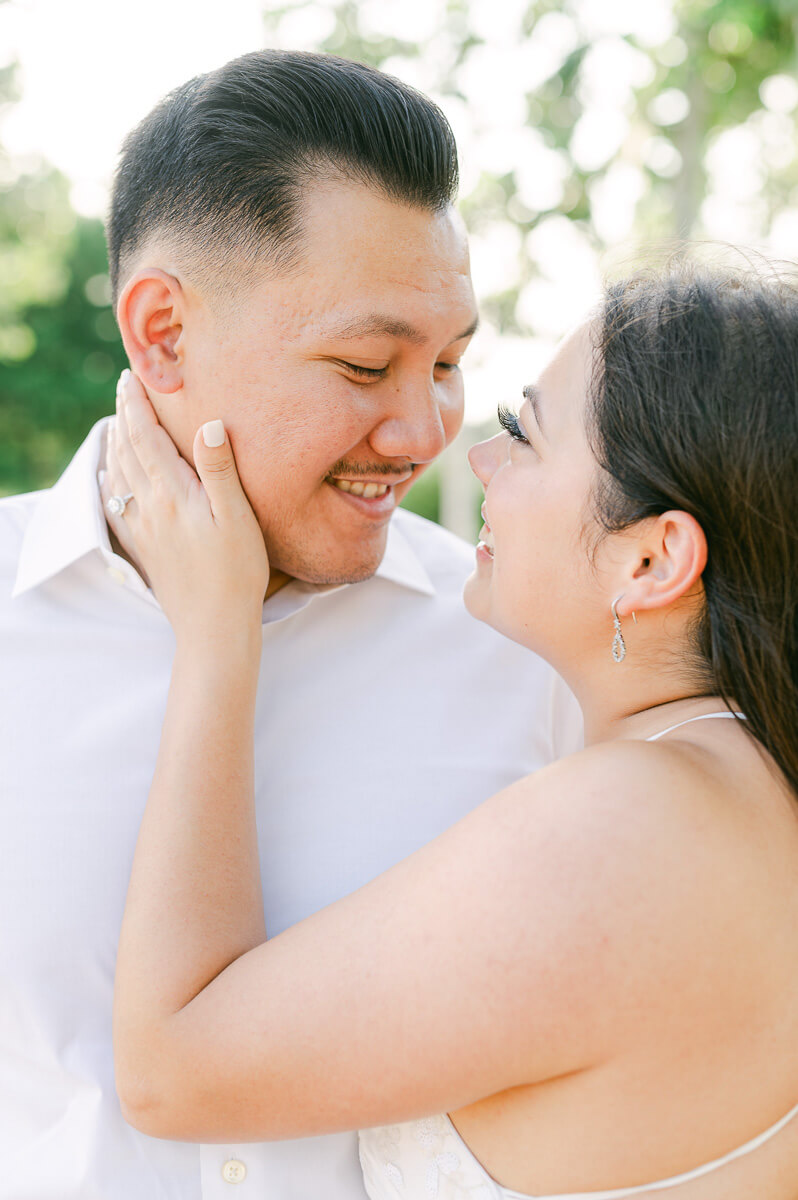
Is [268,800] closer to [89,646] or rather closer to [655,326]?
[89,646]

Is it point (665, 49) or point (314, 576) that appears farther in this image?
point (665, 49)

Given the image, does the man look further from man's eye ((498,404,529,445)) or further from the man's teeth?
man's eye ((498,404,529,445))

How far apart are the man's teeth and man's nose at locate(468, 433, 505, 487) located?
0.37 m

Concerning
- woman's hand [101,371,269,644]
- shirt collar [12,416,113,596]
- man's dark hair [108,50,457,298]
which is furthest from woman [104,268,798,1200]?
man's dark hair [108,50,457,298]

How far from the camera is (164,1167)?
1862mm

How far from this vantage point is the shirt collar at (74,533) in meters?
2.28

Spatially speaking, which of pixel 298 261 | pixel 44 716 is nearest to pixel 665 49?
pixel 298 261

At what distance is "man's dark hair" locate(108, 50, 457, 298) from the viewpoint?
225 cm

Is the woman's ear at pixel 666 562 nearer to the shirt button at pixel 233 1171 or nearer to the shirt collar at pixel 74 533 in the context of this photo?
the shirt collar at pixel 74 533

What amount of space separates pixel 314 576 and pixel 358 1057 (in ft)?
3.98

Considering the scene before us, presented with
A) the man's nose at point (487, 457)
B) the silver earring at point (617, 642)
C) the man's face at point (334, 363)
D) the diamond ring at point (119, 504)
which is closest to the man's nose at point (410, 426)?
the man's face at point (334, 363)

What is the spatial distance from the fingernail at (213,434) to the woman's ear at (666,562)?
98 centimetres

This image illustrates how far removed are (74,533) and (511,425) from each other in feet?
3.30

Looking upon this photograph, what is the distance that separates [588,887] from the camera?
139cm
